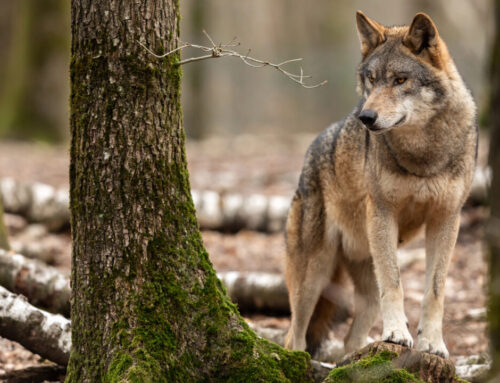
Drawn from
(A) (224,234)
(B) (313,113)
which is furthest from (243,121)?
(A) (224,234)

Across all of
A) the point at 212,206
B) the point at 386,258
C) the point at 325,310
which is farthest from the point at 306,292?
the point at 212,206

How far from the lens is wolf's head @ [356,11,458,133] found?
4.48 meters

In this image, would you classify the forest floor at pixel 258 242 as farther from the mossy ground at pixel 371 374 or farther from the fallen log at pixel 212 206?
the mossy ground at pixel 371 374

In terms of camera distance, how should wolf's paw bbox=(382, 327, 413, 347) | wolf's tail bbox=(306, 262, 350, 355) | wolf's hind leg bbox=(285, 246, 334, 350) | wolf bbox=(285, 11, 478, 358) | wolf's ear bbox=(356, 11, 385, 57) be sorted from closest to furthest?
1. wolf's paw bbox=(382, 327, 413, 347)
2. wolf bbox=(285, 11, 478, 358)
3. wolf's ear bbox=(356, 11, 385, 57)
4. wolf's hind leg bbox=(285, 246, 334, 350)
5. wolf's tail bbox=(306, 262, 350, 355)

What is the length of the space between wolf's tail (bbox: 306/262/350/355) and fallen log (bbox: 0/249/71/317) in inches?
88.9

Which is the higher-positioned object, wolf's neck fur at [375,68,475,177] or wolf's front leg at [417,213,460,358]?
wolf's neck fur at [375,68,475,177]

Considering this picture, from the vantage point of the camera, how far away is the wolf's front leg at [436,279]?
4465 millimetres

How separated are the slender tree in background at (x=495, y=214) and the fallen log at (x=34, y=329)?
3.09 m

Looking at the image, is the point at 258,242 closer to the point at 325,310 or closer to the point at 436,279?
the point at 325,310

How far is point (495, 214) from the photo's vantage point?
2295 mm

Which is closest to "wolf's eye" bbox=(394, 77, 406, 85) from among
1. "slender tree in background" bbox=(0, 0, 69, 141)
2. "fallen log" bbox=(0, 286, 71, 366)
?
"fallen log" bbox=(0, 286, 71, 366)

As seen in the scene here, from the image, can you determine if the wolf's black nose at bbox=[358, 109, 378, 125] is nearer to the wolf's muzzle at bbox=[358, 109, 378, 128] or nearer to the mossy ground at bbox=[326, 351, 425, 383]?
the wolf's muzzle at bbox=[358, 109, 378, 128]

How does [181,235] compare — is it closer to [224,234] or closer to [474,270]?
[474,270]

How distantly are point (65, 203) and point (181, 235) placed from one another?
18.9ft
